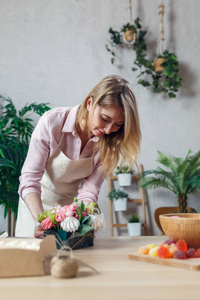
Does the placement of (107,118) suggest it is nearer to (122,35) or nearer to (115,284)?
(115,284)

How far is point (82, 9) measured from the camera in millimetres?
4387

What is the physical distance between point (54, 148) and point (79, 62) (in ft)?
9.25

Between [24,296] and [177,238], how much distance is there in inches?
22.6

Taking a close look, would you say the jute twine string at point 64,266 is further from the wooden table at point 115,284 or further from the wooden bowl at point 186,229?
the wooden bowl at point 186,229

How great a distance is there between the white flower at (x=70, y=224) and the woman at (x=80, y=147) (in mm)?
385

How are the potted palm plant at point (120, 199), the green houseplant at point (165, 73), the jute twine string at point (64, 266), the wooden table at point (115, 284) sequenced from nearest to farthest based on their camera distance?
the wooden table at point (115, 284) < the jute twine string at point (64, 266) < the potted palm plant at point (120, 199) < the green houseplant at point (165, 73)

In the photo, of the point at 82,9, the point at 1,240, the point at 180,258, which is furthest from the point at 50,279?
the point at 82,9

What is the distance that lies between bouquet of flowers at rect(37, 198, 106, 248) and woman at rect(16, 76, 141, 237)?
0.31m

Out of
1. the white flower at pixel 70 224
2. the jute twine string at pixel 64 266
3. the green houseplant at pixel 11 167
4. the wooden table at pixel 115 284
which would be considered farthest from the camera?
the green houseplant at pixel 11 167

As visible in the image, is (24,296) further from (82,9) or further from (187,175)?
(82,9)

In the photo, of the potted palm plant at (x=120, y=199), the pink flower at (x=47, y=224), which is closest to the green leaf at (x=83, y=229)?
the pink flower at (x=47, y=224)

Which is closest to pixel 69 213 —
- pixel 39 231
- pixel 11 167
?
pixel 39 231

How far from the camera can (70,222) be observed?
3.80ft

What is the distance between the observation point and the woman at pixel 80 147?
1606 mm
